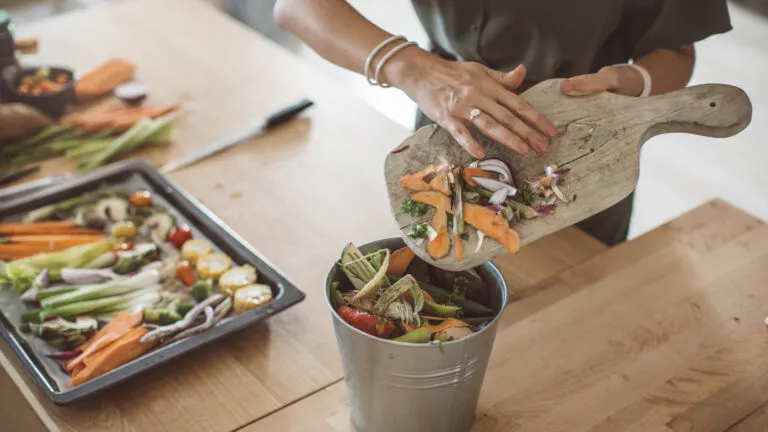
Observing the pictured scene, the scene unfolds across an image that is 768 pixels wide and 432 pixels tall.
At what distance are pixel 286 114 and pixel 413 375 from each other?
3.62 ft

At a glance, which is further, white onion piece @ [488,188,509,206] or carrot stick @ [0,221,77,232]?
carrot stick @ [0,221,77,232]

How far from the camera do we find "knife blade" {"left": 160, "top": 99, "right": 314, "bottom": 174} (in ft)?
6.32

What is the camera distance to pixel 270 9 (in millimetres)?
4223

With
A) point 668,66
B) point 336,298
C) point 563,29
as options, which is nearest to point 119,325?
point 336,298

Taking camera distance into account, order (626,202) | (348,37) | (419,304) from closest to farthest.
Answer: (419,304) → (348,37) → (626,202)

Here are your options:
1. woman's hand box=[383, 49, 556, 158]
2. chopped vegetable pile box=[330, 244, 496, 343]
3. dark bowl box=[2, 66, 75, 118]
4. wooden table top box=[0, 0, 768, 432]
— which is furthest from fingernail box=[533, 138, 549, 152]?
dark bowl box=[2, 66, 75, 118]

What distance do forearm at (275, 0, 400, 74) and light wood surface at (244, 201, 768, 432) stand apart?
509 mm

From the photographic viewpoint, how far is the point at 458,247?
1145 millimetres

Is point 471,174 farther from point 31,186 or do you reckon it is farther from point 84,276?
point 31,186

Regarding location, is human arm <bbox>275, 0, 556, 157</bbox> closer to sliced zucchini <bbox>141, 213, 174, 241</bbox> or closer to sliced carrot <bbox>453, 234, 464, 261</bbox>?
sliced carrot <bbox>453, 234, 464, 261</bbox>

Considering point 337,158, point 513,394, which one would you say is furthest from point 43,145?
point 513,394

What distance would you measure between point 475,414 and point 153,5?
1.85 metres

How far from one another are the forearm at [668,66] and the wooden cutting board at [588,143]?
0.33 metres

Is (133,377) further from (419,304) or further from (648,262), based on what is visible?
(648,262)
